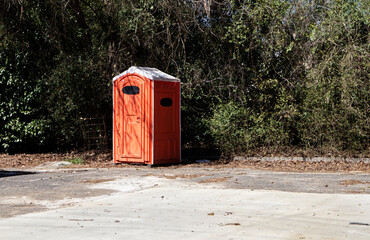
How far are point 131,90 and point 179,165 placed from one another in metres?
2.25

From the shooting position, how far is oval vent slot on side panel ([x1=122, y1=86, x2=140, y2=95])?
1282 centimetres

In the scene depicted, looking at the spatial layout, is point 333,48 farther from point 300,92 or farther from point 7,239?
point 7,239

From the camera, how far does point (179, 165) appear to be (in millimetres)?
13031

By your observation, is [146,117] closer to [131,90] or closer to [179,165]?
[131,90]

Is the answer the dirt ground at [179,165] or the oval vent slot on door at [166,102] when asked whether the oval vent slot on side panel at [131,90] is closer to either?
the oval vent slot on door at [166,102]

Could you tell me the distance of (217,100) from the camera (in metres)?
15.5

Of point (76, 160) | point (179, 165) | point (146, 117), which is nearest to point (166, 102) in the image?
point (146, 117)

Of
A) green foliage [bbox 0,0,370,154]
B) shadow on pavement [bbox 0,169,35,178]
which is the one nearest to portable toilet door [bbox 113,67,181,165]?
green foliage [bbox 0,0,370,154]

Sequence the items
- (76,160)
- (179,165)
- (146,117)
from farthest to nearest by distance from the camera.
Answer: (76,160) < (179,165) < (146,117)

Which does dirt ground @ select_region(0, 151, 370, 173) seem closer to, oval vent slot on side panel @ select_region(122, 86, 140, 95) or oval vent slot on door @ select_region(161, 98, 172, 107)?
oval vent slot on door @ select_region(161, 98, 172, 107)

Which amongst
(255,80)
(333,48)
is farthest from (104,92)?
(333,48)

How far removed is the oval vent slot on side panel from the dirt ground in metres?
1.86

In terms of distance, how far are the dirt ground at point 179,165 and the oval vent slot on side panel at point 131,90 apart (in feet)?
6.11

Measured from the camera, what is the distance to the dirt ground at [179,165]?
477 inches
